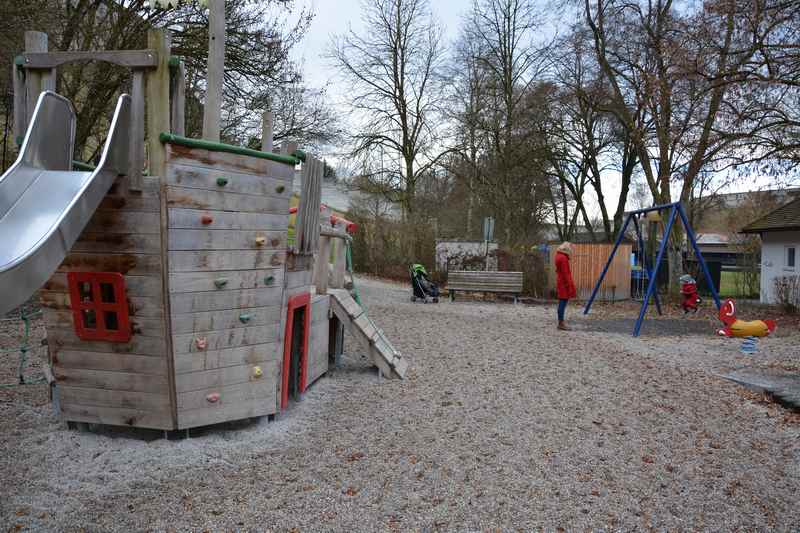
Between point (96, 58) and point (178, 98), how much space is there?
0.68 m

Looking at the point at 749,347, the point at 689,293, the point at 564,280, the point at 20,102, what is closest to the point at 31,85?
the point at 20,102

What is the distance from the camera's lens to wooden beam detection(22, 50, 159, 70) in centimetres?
462

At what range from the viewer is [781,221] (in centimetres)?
2172

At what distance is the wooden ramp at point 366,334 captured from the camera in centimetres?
761

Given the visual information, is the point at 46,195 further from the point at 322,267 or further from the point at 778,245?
the point at 778,245

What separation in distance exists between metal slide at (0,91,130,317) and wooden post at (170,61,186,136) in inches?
23.2

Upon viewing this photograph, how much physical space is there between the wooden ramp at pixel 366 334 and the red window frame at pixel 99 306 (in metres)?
3.07

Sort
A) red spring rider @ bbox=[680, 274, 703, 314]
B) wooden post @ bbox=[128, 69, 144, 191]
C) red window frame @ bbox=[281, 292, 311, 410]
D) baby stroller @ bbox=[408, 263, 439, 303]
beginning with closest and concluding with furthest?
1. wooden post @ bbox=[128, 69, 144, 191]
2. red window frame @ bbox=[281, 292, 311, 410]
3. red spring rider @ bbox=[680, 274, 703, 314]
4. baby stroller @ bbox=[408, 263, 439, 303]

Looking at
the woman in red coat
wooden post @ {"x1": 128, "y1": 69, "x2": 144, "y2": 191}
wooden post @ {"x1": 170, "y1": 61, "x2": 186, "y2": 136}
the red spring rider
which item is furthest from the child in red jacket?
wooden post @ {"x1": 128, "y1": 69, "x2": 144, "y2": 191}

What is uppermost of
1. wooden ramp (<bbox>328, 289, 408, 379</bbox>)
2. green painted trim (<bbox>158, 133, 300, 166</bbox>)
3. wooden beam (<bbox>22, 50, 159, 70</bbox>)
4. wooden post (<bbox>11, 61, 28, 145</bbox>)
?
wooden beam (<bbox>22, 50, 159, 70</bbox>)

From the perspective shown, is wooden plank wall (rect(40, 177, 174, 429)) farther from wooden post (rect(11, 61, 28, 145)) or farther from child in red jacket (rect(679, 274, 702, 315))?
child in red jacket (rect(679, 274, 702, 315))

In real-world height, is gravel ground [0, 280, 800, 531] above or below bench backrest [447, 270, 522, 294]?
below

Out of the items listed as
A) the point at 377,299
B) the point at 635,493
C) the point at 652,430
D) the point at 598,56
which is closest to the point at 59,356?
the point at 635,493

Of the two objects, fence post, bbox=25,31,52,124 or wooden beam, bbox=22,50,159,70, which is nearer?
wooden beam, bbox=22,50,159,70
